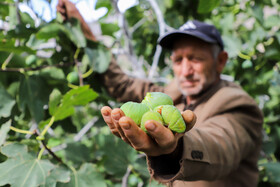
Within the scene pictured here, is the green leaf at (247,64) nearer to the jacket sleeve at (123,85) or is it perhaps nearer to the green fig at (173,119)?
the jacket sleeve at (123,85)

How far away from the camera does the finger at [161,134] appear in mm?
635

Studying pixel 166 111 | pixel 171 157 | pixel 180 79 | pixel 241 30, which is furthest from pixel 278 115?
pixel 166 111

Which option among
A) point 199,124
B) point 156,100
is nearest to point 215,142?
point 199,124

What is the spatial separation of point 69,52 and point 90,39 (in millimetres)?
173

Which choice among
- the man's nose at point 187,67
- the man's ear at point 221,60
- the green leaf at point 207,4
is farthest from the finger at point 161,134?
the man's ear at point 221,60

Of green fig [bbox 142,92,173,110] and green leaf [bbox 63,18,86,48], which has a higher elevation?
green fig [bbox 142,92,173,110]

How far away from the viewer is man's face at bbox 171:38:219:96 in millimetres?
1623

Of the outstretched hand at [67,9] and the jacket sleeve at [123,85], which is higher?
the outstretched hand at [67,9]

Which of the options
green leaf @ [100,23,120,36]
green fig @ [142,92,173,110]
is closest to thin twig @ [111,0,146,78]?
green leaf @ [100,23,120,36]

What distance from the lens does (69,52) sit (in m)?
1.82

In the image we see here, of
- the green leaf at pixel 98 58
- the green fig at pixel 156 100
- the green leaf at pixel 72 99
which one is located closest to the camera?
the green fig at pixel 156 100

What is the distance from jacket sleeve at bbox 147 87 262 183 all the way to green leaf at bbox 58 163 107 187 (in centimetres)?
60

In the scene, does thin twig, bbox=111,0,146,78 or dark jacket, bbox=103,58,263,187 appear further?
thin twig, bbox=111,0,146,78

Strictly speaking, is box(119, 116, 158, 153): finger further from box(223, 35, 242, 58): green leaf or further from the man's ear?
box(223, 35, 242, 58): green leaf
